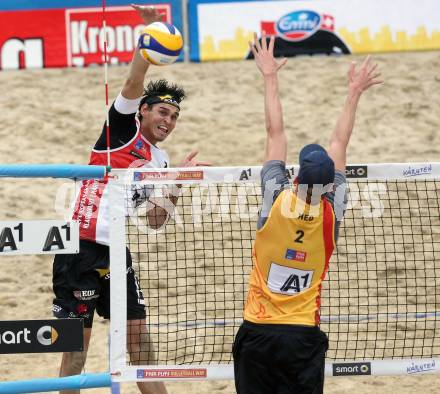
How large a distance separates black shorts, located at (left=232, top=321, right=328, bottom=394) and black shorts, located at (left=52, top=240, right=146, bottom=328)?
4.32 feet

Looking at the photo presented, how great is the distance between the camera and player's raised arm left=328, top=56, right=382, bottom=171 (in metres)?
4.98

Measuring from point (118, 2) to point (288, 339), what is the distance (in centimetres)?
A: 910

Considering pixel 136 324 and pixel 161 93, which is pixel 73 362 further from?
pixel 161 93

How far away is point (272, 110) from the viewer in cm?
487

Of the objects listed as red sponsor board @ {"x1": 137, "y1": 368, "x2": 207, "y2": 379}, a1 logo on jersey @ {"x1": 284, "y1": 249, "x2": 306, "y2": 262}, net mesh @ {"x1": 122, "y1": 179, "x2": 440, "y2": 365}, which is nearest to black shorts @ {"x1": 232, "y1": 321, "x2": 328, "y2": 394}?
a1 logo on jersey @ {"x1": 284, "y1": 249, "x2": 306, "y2": 262}

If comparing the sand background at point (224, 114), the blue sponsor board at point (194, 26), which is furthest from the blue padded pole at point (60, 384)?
the blue sponsor board at point (194, 26)

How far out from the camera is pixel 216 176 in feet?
18.6

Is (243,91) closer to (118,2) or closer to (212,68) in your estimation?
(212,68)

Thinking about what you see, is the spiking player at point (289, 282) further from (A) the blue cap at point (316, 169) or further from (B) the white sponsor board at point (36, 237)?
(B) the white sponsor board at point (36, 237)

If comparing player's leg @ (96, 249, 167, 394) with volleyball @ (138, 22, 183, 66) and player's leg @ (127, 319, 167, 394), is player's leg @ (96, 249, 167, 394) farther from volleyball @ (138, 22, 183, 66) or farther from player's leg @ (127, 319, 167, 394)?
volleyball @ (138, 22, 183, 66)

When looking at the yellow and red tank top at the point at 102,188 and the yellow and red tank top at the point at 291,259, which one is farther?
the yellow and red tank top at the point at 102,188

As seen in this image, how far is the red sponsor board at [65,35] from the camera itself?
12656 millimetres

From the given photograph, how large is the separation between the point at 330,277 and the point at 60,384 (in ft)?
12.9

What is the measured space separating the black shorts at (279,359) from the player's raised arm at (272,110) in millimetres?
884
